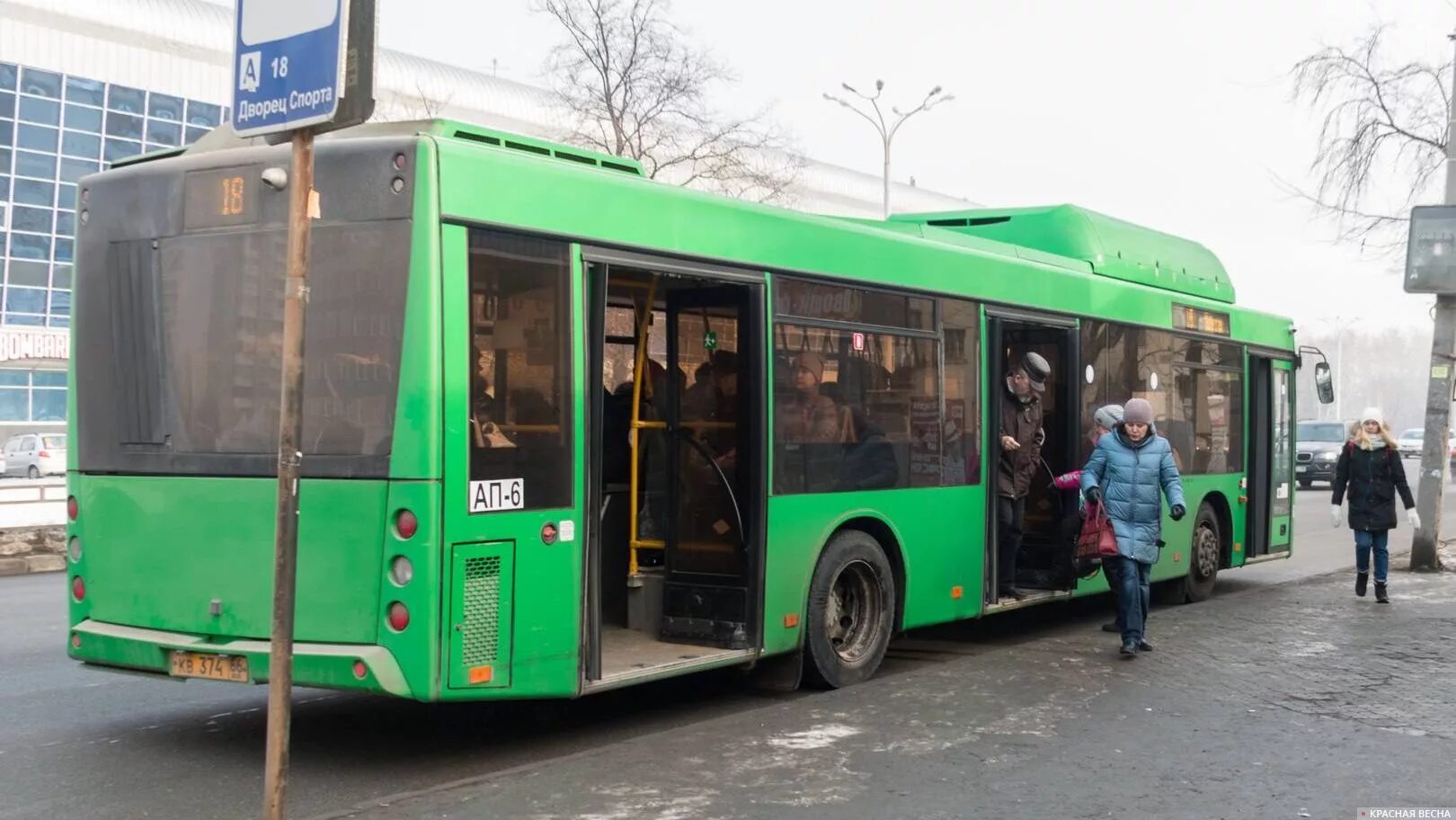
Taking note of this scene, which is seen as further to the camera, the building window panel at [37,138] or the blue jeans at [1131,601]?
the building window panel at [37,138]

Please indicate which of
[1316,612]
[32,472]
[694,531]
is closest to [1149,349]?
[1316,612]

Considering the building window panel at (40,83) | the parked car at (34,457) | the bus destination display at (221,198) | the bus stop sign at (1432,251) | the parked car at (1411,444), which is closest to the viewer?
the bus destination display at (221,198)

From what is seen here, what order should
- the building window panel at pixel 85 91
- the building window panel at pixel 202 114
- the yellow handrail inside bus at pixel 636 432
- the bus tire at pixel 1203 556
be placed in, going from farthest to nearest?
the building window panel at pixel 202 114
the building window panel at pixel 85 91
the bus tire at pixel 1203 556
the yellow handrail inside bus at pixel 636 432

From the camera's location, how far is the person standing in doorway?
11078mm

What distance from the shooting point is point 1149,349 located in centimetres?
1325

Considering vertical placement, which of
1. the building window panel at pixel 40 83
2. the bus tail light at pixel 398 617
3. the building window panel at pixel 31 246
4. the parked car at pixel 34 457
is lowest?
the bus tail light at pixel 398 617

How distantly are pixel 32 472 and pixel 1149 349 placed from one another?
37.8 m

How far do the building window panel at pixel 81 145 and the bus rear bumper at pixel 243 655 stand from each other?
1907 inches

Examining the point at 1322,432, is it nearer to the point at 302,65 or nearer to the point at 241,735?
the point at 241,735

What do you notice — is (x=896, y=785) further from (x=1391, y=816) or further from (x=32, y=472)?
(x=32, y=472)

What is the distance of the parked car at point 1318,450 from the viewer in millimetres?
38031

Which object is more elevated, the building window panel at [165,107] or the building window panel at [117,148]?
the building window panel at [165,107]

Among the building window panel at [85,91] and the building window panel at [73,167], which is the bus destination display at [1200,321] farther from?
the building window panel at [85,91]

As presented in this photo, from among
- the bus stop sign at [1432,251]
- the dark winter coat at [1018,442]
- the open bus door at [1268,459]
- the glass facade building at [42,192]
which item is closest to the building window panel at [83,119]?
the glass facade building at [42,192]
